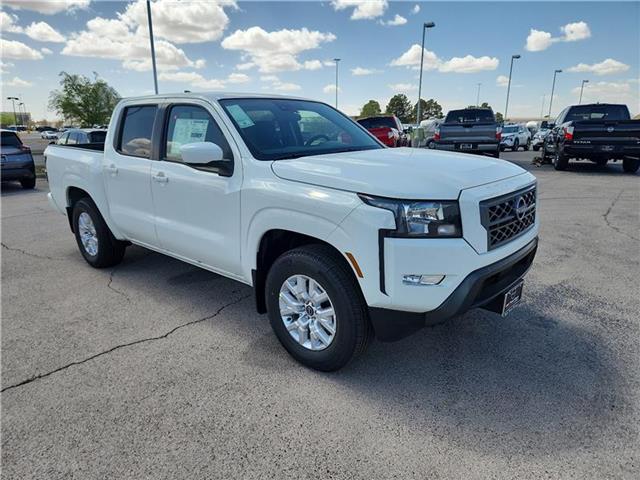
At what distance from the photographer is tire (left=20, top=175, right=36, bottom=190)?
12777mm

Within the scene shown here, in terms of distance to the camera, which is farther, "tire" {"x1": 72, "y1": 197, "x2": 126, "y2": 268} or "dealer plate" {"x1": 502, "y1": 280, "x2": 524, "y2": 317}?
"tire" {"x1": 72, "y1": 197, "x2": 126, "y2": 268}

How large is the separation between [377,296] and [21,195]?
1225 cm

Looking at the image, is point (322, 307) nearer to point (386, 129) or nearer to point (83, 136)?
point (83, 136)

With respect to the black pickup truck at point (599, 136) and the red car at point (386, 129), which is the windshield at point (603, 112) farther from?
the red car at point (386, 129)

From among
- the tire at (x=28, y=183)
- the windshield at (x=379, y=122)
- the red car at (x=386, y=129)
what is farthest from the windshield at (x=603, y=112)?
the tire at (x=28, y=183)

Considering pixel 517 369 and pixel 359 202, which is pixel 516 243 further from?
pixel 359 202

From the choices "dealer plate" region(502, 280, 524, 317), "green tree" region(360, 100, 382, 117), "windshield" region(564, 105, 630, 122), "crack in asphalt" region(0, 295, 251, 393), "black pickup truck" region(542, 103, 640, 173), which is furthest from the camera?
"green tree" region(360, 100, 382, 117)

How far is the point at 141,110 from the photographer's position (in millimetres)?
4383

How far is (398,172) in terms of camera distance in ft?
8.95

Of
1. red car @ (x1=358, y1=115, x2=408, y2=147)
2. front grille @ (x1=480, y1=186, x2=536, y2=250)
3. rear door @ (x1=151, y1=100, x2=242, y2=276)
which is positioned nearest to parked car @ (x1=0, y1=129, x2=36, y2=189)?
red car @ (x1=358, y1=115, x2=408, y2=147)

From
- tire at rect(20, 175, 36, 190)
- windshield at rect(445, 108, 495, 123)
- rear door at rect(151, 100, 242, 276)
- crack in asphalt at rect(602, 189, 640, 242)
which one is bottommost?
tire at rect(20, 175, 36, 190)

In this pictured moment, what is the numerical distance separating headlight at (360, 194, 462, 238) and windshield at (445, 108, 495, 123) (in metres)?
14.0

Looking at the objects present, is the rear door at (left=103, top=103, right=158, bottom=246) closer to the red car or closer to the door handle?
the door handle

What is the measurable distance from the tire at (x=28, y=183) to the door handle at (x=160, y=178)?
36.3 ft
